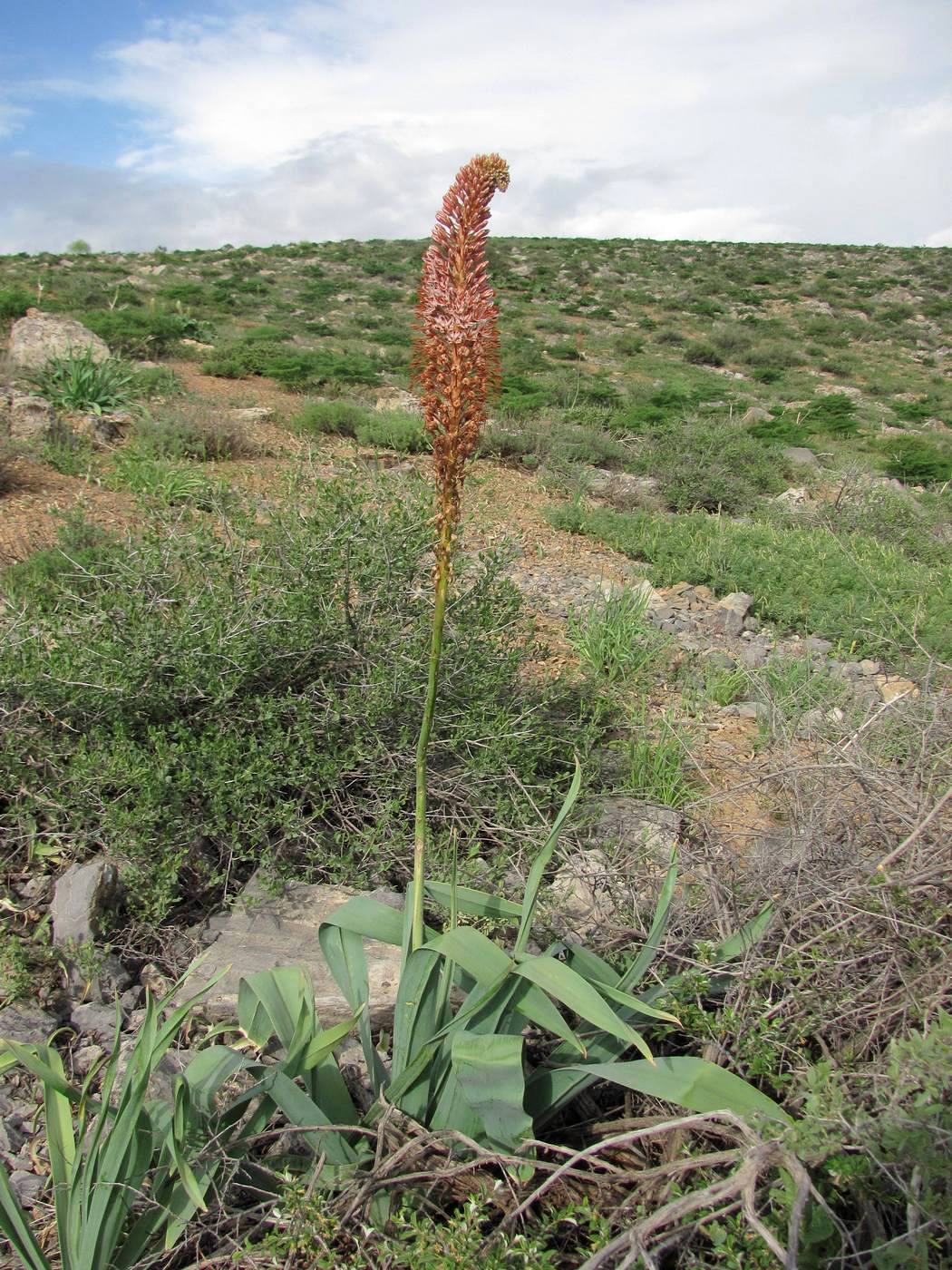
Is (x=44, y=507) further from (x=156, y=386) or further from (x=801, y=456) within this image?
(x=801, y=456)

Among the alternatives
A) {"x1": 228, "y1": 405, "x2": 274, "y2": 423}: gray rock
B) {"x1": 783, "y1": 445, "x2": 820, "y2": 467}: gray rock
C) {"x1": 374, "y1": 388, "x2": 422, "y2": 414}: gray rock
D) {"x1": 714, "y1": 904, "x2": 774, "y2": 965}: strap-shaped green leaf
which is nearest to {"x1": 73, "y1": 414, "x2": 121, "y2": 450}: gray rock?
{"x1": 228, "y1": 405, "x2": 274, "y2": 423}: gray rock

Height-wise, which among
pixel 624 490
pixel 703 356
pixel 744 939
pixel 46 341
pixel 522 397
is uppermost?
pixel 703 356

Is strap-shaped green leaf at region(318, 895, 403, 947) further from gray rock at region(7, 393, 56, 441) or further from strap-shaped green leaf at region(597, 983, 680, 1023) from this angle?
gray rock at region(7, 393, 56, 441)

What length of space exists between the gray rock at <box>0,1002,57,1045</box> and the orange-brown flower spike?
1690mm

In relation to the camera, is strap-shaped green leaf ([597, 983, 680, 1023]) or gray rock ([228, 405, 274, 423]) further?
gray rock ([228, 405, 274, 423])

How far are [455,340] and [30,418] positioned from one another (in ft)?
22.1

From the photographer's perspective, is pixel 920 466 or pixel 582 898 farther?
pixel 920 466

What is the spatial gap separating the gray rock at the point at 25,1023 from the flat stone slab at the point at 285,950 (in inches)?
13.6

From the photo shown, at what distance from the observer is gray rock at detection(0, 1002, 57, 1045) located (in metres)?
2.20

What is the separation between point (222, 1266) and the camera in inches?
64.2

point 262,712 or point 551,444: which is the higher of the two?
point 551,444

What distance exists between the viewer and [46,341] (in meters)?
9.00

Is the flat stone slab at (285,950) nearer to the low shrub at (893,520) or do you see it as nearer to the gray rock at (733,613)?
the gray rock at (733,613)

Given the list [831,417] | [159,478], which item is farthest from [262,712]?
[831,417]
